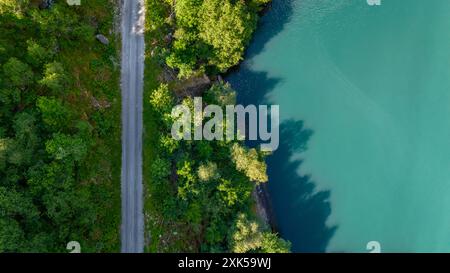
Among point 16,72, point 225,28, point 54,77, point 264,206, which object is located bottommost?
point 264,206

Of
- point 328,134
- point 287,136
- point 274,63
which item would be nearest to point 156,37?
point 274,63

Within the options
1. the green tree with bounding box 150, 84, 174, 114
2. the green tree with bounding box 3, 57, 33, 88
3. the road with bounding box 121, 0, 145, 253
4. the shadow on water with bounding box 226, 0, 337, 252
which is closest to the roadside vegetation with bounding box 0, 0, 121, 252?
the green tree with bounding box 3, 57, 33, 88

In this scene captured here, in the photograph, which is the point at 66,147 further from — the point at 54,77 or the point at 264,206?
the point at 264,206

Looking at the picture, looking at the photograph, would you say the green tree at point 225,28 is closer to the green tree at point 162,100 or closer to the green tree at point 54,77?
the green tree at point 162,100

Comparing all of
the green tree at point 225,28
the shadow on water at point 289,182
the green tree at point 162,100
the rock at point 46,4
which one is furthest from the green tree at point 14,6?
the shadow on water at point 289,182

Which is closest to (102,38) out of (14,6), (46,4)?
(46,4)

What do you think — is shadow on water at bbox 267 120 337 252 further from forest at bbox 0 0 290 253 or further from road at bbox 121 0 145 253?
road at bbox 121 0 145 253
